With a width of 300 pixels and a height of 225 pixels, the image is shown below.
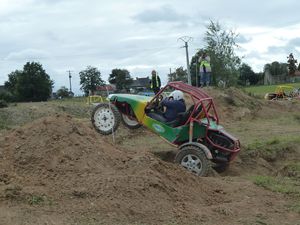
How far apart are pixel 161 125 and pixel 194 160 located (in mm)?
1318

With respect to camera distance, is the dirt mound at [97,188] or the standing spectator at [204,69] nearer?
the dirt mound at [97,188]

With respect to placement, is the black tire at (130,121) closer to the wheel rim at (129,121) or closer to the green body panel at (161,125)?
the wheel rim at (129,121)

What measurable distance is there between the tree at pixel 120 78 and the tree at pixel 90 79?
44.5 ft

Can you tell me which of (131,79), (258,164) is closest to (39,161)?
(258,164)

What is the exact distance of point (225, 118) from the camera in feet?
75.8

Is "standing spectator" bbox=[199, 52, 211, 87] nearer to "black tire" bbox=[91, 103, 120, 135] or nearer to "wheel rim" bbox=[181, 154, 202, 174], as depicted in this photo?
"black tire" bbox=[91, 103, 120, 135]

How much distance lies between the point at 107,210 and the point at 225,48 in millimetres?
36283

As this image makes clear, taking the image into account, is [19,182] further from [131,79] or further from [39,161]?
[131,79]

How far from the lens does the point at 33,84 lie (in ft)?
236

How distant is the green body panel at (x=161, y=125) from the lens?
11.8 metres

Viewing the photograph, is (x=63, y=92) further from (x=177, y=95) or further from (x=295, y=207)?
(x=295, y=207)

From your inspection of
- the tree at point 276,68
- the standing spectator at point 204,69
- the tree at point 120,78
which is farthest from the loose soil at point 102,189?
the tree at point 276,68

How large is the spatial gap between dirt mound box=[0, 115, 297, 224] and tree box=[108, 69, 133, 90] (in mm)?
77894

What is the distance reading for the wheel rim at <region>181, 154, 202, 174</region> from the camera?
36.8 ft
